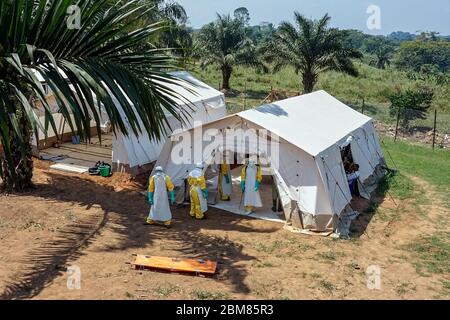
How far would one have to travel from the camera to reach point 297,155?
31.7ft

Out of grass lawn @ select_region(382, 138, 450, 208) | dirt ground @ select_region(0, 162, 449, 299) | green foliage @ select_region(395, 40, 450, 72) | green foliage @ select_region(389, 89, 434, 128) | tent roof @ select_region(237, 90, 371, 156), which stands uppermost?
green foliage @ select_region(395, 40, 450, 72)

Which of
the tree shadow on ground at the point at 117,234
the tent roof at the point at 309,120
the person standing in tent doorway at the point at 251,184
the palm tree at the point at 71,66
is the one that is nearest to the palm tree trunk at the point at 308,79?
the tent roof at the point at 309,120

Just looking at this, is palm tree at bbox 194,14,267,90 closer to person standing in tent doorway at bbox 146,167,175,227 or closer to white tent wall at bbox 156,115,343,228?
white tent wall at bbox 156,115,343,228

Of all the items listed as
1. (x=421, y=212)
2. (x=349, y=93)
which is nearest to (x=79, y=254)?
(x=421, y=212)

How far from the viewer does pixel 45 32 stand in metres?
5.94

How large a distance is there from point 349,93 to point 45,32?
90.7ft

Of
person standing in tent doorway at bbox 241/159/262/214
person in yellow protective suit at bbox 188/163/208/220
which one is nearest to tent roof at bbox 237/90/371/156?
person standing in tent doorway at bbox 241/159/262/214

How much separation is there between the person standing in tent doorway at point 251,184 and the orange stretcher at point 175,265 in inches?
116

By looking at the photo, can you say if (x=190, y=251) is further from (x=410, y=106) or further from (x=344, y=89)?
(x=344, y=89)

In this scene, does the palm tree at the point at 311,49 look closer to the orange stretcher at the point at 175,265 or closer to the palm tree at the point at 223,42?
the palm tree at the point at 223,42

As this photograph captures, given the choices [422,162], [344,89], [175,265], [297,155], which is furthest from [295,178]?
[344,89]

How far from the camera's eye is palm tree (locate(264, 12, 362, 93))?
22391mm

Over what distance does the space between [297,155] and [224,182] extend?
6.91 ft
